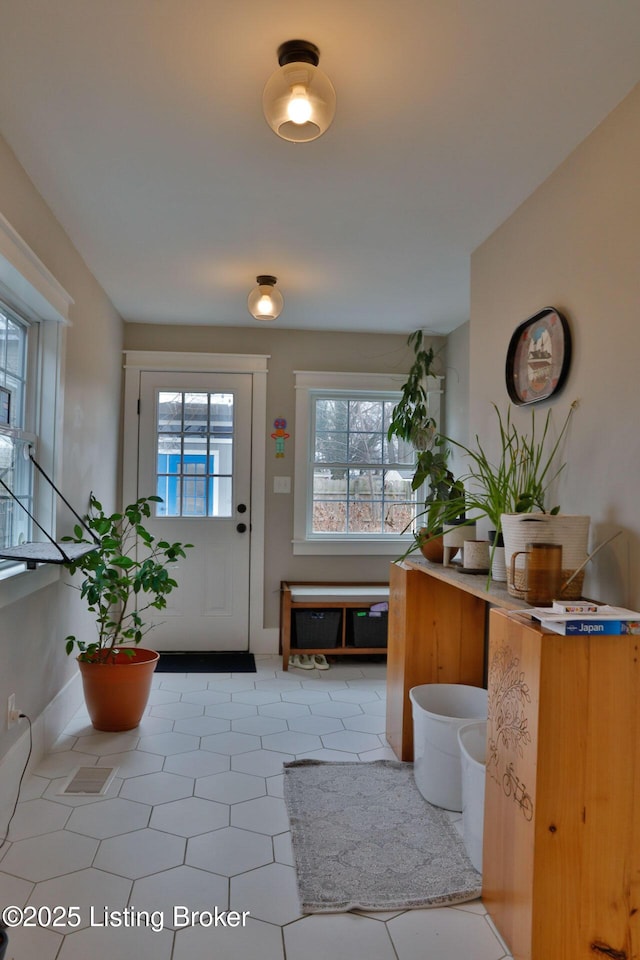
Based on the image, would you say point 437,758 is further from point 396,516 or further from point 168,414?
point 168,414

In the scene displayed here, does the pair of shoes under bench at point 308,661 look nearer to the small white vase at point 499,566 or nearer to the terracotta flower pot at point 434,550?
the terracotta flower pot at point 434,550

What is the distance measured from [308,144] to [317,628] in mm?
2910

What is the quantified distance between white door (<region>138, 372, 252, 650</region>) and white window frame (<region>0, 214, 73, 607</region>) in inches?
59.9

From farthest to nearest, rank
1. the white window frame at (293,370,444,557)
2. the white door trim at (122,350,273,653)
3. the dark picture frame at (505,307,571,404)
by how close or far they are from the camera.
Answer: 1. the white window frame at (293,370,444,557)
2. the white door trim at (122,350,273,653)
3. the dark picture frame at (505,307,571,404)

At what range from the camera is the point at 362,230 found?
2791 millimetres

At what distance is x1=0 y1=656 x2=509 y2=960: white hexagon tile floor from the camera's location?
5.24ft

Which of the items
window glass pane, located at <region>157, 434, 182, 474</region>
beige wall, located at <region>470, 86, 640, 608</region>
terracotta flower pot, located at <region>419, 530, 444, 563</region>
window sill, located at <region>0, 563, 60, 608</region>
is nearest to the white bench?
window glass pane, located at <region>157, 434, 182, 474</region>

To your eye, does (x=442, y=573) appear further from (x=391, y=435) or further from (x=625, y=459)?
(x=391, y=435)

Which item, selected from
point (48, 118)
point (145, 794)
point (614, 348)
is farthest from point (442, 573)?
point (48, 118)

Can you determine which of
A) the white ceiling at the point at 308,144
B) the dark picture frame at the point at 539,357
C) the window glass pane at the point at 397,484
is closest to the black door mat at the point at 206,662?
the window glass pane at the point at 397,484

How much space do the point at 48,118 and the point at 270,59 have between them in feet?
2.55

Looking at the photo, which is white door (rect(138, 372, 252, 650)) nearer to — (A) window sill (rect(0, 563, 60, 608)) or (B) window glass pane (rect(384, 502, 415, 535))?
(B) window glass pane (rect(384, 502, 415, 535))

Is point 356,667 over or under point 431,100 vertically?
under

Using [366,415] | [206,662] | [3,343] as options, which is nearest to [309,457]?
[366,415]
